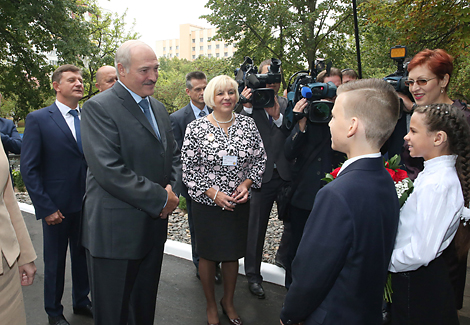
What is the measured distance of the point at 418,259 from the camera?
6.37ft

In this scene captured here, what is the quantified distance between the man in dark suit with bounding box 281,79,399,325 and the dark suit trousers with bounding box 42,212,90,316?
2486 millimetres

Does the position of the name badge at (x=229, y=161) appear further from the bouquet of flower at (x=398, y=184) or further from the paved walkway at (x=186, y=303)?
the paved walkway at (x=186, y=303)

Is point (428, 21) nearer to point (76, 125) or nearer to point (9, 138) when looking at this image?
point (76, 125)

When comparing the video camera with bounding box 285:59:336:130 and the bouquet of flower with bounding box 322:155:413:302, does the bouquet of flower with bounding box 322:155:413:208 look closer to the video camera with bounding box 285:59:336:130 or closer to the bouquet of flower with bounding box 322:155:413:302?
the bouquet of flower with bounding box 322:155:413:302

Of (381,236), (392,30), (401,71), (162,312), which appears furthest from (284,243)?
(392,30)

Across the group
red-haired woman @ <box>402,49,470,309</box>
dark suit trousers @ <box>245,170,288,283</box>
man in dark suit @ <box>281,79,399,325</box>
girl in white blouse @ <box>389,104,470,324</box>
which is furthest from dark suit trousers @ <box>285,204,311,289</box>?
man in dark suit @ <box>281,79,399,325</box>

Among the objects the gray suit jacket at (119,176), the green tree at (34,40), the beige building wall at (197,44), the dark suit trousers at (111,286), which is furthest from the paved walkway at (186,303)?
the beige building wall at (197,44)

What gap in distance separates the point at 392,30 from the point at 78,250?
12748 mm

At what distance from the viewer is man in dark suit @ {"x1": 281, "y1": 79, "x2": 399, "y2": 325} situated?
1555mm

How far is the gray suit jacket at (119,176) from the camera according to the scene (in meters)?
2.40

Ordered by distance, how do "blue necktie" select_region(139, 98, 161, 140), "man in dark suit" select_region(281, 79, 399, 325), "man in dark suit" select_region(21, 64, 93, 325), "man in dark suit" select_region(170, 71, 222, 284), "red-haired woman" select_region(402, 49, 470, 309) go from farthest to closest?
"man in dark suit" select_region(170, 71, 222, 284) < "man in dark suit" select_region(21, 64, 93, 325) < "red-haired woman" select_region(402, 49, 470, 309) < "blue necktie" select_region(139, 98, 161, 140) < "man in dark suit" select_region(281, 79, 399, 325)

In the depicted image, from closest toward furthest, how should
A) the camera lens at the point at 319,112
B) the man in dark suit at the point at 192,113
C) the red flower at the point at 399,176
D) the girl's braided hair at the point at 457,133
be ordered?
1. the girl's braided hair at the point at 457,133
2. the red flower at the point at 399,176
3. the camera lens at the point at 319,112
4. the man in dark suit at the point at 192,113

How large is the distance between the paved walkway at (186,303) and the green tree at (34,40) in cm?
1074

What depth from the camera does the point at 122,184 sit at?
7.81ft
